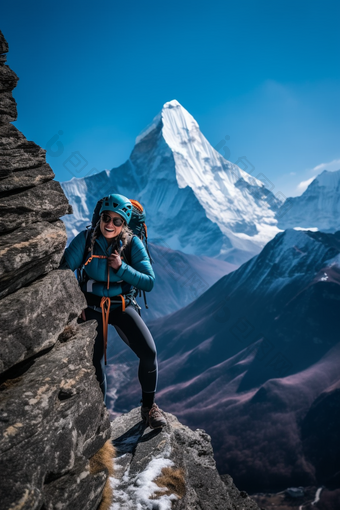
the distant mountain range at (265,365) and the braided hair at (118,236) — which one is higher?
the braided hair at (118,236)

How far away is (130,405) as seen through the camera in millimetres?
88938

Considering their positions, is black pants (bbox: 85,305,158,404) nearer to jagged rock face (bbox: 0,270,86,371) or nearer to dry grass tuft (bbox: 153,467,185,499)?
jagged rock face (bbox: 0,270,86,371)

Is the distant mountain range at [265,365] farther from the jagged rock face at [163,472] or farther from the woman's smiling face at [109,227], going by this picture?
the woman's smiling face at [109,227]

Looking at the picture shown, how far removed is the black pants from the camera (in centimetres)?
566

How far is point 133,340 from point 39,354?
5.23 ft

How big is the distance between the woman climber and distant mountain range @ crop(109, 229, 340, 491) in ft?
195

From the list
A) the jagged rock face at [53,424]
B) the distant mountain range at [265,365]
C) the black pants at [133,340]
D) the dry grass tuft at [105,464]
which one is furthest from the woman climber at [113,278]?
the distant mountain range at [265,365]

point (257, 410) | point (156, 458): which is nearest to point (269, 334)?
point (257, 410)

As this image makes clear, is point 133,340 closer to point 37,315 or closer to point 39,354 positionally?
point 39,354

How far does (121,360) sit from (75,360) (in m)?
120

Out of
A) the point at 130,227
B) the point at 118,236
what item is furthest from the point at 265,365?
the point at 118,236

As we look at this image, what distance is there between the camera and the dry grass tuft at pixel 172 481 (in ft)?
16.7

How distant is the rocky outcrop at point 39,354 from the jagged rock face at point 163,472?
1.34 feet

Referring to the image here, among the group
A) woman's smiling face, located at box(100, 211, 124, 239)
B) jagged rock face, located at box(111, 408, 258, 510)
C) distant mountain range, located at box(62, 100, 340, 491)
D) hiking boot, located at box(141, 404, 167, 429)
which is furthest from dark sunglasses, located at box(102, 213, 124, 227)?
distant mountain range, located at box(62, 100, 340, 491)
